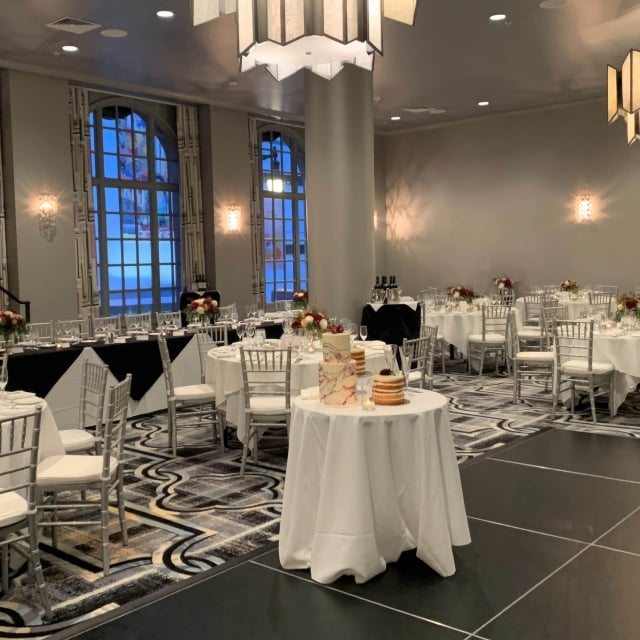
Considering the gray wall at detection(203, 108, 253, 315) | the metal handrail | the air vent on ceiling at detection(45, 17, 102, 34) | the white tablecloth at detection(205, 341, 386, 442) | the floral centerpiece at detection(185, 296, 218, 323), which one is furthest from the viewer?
the gray wall at detection(203, 108, 253, 315)

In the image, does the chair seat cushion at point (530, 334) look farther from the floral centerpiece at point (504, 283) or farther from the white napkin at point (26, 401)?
the white napkin at point (26, 401)

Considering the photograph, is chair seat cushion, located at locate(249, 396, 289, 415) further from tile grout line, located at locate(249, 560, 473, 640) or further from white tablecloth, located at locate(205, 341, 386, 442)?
tile grout line, located at locate(249, 560, 473, 640)

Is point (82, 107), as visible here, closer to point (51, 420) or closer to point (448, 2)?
point (448, 2)

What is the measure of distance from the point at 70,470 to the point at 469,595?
2198 millimetres

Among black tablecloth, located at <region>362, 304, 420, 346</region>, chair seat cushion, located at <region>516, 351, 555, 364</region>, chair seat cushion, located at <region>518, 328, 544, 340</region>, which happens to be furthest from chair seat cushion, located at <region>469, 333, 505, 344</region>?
chair seat cushion, located at <region>516, 351, 555, 364</region>

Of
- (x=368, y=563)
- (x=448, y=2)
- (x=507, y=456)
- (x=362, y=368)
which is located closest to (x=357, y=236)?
(x=448, y=2)

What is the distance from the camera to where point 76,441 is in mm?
5074

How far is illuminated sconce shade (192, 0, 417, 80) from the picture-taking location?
3820mm

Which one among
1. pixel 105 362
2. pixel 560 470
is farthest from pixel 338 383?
pixel 105 362

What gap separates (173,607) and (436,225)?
47.4 ft

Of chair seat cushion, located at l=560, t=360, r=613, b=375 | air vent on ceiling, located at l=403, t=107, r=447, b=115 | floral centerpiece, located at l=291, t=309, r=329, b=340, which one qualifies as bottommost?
chair seat cushion, located at l=560, t=360, r=613, b=375

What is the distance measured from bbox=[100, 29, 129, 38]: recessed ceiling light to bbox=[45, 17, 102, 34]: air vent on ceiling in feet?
0.61

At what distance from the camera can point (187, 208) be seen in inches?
556

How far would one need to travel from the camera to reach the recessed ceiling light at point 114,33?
9547mm
